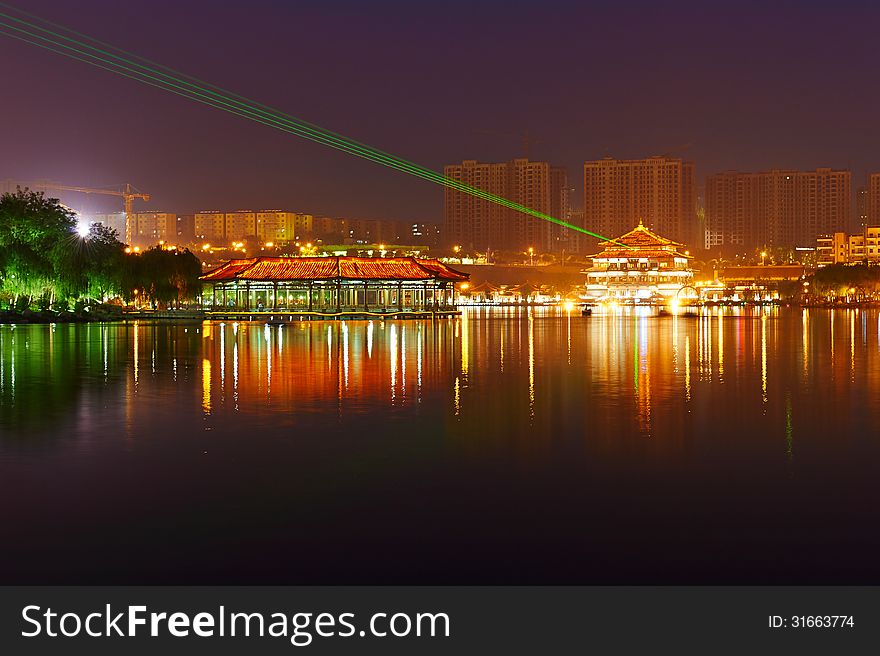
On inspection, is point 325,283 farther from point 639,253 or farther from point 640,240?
point 640,240

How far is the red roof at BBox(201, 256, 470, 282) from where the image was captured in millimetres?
84125

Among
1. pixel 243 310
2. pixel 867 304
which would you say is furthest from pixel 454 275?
pixel 867 304

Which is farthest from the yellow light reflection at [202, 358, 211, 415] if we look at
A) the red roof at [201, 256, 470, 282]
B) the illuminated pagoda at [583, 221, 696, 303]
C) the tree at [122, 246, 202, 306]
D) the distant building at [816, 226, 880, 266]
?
the distant building at [816, 226, 880, 266]

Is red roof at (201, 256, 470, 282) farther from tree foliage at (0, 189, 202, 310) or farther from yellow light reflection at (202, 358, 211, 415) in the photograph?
yellow light reflection at (202, 358, 211, 415)

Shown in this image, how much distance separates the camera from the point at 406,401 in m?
20.2

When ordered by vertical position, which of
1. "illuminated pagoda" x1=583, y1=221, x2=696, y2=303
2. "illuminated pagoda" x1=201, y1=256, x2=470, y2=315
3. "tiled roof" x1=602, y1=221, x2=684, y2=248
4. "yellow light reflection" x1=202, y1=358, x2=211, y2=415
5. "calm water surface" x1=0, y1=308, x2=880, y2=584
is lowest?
"calm water surface" x1=0, y1=308, x2=880, y2=584

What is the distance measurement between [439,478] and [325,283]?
73.2 meters

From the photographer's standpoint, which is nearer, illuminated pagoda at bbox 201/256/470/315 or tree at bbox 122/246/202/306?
tree at bbox 122/246/202/306

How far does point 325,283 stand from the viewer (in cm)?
8450

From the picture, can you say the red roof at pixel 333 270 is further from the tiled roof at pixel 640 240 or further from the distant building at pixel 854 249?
the distant building at pixel 854 249

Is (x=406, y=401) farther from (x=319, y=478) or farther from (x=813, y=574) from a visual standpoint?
(x=813, y=574)

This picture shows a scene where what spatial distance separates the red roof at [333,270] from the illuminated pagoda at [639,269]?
7965 cm

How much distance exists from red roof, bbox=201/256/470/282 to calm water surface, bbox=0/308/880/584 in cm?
5827

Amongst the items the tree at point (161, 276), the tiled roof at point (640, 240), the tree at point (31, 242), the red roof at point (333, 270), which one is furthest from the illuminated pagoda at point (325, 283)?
the tiled roof at point (640, 240)
